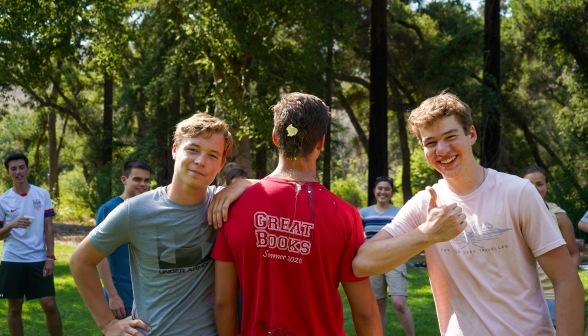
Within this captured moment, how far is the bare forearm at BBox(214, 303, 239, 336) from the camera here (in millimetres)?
3051

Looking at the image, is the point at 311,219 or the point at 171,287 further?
the point at 171,287

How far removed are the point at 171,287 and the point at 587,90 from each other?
26266mm

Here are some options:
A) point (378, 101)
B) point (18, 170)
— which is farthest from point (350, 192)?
point (18, 170)

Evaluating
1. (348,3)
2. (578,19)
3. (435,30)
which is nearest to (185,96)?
(348,3)

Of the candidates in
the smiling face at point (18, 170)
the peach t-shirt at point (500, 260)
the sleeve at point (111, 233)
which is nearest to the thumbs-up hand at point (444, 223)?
the peach t-shirt at point (500, 260)

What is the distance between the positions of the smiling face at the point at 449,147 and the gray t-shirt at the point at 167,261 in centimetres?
117

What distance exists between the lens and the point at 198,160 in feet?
10.3

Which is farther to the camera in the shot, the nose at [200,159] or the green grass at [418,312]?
the green grass at [418,312]

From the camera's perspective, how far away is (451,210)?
8.55ft

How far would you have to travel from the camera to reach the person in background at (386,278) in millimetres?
8008

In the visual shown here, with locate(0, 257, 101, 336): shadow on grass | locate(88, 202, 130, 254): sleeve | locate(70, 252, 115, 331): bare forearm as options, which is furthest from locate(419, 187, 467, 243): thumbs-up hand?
locate(0, 257, 101, 336): shadow on grass

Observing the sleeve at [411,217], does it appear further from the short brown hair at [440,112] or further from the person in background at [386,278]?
the person in background at [386,278]

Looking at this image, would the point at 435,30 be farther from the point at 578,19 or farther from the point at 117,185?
the point at 117,185

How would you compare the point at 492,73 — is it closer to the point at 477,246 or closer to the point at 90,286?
the point at 477,246
